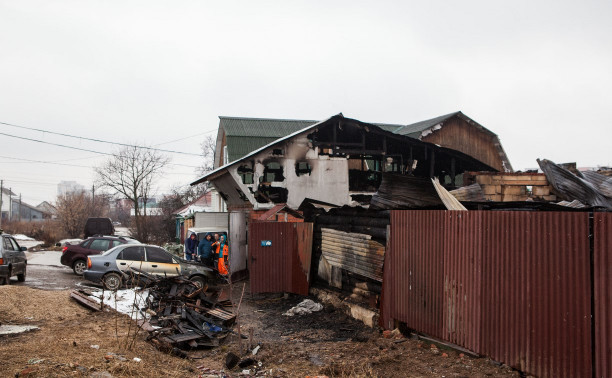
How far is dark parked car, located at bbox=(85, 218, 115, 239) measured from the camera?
3275 cm

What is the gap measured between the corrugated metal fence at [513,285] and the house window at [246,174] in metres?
12.2

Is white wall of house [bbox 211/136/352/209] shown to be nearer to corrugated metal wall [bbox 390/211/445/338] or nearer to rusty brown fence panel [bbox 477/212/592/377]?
corrugated metal wall [bbox 390/211/445/338]

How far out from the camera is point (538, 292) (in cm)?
538

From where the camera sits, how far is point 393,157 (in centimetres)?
2091

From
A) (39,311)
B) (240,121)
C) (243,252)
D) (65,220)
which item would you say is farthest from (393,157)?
(65,220)

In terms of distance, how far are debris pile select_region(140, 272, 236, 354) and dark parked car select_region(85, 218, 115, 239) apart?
912 inches

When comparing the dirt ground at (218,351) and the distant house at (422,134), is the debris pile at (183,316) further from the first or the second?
the distant house at (422,134)

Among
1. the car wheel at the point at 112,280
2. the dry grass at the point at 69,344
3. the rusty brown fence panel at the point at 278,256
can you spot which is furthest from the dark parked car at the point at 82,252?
the rusty brown fence panel at the point at 278,256

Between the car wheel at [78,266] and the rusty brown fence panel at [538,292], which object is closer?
the rusty brown fence panel at [538,292]

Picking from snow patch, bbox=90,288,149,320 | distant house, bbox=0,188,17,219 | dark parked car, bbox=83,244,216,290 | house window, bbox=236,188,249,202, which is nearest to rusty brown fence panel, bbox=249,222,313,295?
dark parked car, bbox=83,244,216,290

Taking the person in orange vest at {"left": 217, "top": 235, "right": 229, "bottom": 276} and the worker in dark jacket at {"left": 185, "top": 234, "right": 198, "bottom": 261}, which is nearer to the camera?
the person in orange vest at {"left": 217, "top": 235, "right": 229, "bottom": 276}

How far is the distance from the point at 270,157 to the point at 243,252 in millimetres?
4667

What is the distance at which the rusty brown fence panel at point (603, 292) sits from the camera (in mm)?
4602

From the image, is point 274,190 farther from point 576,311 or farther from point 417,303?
point 576,311
